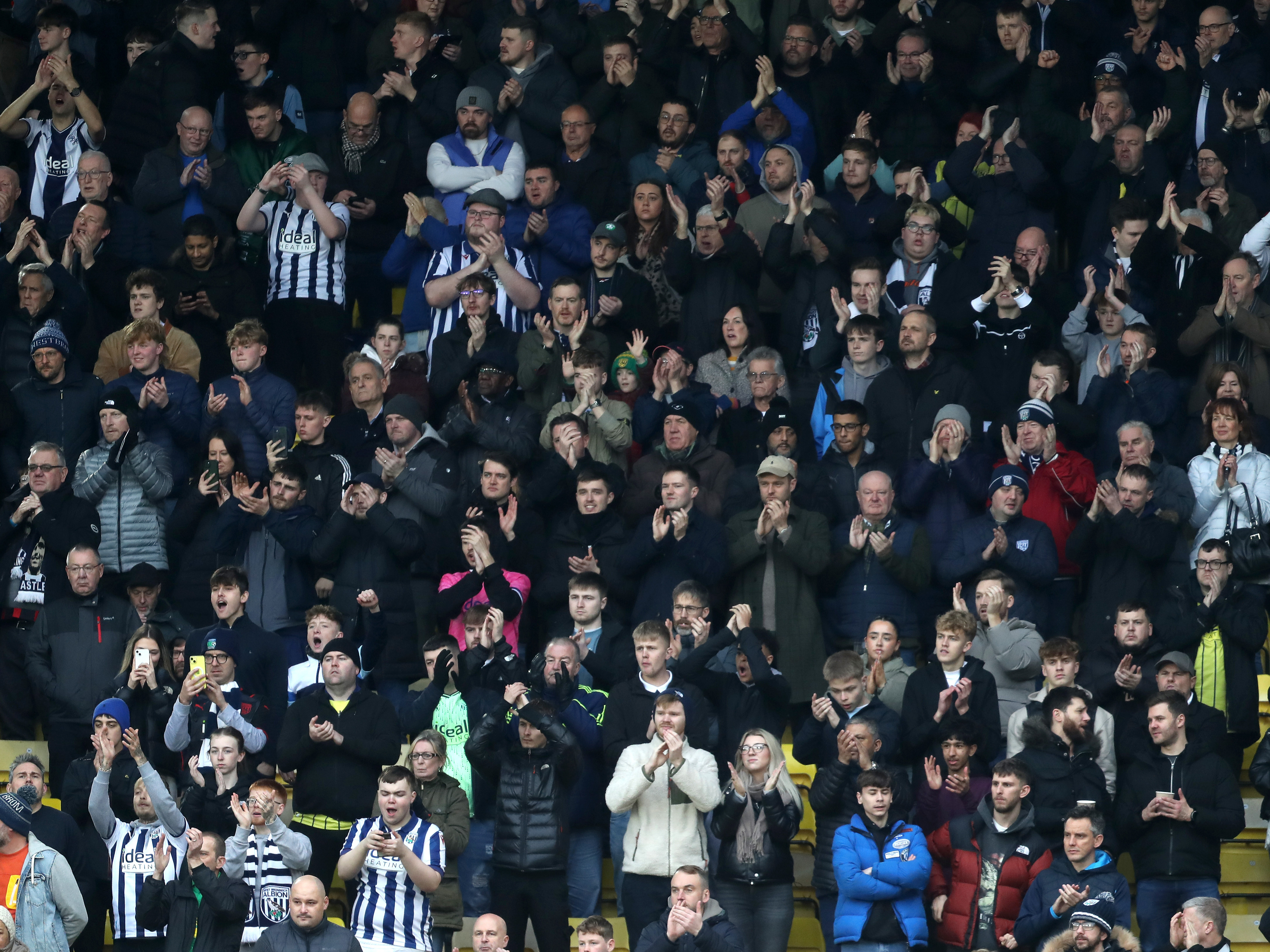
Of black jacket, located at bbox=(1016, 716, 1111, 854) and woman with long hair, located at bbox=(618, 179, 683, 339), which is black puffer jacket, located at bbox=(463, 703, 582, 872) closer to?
black jacket, located at bbox=(1016, 716, 1111, 854)

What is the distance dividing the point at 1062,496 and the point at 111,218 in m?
6.91

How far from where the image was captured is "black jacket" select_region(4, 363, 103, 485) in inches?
587

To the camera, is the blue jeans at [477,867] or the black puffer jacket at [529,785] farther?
the blue jeans at [477,867]

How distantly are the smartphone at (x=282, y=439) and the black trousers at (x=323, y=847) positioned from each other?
9.31 feet

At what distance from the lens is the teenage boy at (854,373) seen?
14852mm

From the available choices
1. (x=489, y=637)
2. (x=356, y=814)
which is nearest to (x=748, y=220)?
(x=489, y=637)

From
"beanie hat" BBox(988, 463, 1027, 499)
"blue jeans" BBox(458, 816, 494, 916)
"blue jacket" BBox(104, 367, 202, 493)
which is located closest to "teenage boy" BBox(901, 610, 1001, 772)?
"beanie hat" BBox(988, 463, 1027, 499)

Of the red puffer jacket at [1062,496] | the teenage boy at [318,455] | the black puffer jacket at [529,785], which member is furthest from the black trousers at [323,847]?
the red puffer jacket at [1062,496]

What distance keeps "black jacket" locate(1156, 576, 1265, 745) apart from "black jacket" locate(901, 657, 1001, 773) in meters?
1.15

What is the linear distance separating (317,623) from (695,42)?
20.6 feet

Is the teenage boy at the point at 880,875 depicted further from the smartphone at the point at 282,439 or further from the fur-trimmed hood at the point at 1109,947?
the smartphone at the point at 282,439

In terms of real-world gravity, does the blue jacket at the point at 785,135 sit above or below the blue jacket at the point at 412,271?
above

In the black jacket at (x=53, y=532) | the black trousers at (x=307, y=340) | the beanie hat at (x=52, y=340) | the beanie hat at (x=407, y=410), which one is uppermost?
the black trousers at (x=307, y=340)

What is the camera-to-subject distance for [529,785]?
484 inches
